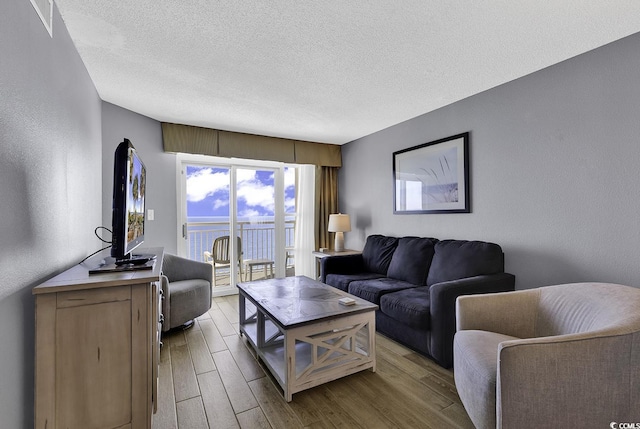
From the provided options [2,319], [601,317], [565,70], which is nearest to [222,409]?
[2,319]

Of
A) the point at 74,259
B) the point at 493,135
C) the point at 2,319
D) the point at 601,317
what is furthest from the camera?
the point at 493,135

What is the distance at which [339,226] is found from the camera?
A: 429cm

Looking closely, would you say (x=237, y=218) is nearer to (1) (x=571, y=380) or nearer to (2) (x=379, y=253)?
(2) (x=379, y=253)

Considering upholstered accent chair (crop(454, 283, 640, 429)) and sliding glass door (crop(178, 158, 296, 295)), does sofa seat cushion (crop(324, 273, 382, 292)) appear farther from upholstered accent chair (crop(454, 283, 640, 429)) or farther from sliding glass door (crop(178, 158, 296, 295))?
upholstered accent chair (crop(454, 283, 640, 429))

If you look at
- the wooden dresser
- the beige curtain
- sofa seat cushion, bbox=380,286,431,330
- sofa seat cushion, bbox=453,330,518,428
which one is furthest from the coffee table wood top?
the beige curtain

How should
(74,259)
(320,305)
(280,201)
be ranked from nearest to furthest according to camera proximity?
(74,259)
(320,305)
(280,201)

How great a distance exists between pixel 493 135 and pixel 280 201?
298 centimetres

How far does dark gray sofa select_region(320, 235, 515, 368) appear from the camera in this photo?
7.09ft

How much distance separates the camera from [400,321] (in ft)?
8.05

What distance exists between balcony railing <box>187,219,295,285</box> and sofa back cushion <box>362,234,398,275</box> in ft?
5.09

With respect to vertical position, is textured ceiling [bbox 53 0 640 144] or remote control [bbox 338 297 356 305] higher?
textured ceiling [bbox 53 0 640 144]

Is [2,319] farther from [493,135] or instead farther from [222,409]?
[493,135]

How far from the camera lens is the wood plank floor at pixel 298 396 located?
5.32 feet

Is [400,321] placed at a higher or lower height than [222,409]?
higher
